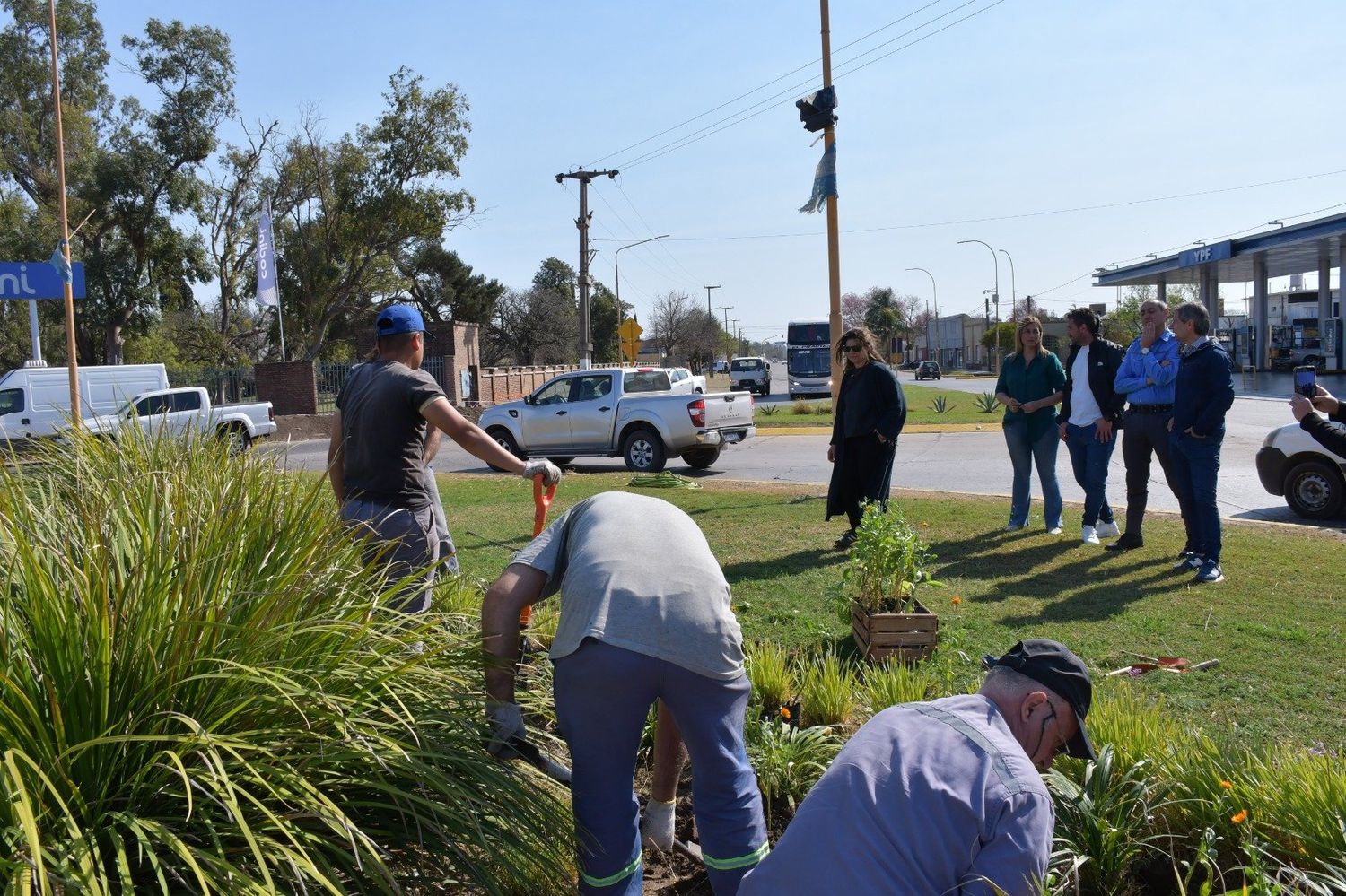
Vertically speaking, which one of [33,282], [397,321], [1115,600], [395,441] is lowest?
[1115,600]

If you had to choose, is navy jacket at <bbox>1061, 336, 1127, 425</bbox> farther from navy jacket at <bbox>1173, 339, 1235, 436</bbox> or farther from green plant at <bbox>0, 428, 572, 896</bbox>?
green plant at <bbox>0, 428, 572, 896</bbox>

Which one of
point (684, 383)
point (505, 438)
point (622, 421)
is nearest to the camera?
point (622, 421)

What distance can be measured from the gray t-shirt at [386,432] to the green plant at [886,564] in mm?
2298

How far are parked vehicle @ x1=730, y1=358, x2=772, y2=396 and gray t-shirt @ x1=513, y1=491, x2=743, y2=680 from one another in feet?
155

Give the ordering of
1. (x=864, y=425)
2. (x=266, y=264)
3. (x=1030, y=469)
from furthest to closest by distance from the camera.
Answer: (x=266, y=264)
(x=1030, y=469)
(x=864, y=425)

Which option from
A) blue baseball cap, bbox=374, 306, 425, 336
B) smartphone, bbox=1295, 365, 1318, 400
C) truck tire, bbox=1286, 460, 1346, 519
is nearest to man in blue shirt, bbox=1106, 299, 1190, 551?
smartphone, bbox=1295, 365, 1318, 400

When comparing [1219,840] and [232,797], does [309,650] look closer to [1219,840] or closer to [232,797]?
[232,797]

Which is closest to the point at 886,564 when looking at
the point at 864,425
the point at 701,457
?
the point at 864,425

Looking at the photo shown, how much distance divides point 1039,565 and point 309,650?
6129mm

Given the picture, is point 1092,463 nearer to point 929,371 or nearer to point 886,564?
point 886,564

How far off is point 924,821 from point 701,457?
48.7 feet

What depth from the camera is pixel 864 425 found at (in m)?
8.14

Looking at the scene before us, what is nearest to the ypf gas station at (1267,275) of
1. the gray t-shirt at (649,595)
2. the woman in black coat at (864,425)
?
the woman in black coat at (864,425)

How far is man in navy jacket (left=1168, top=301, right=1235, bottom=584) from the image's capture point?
7.00 m
